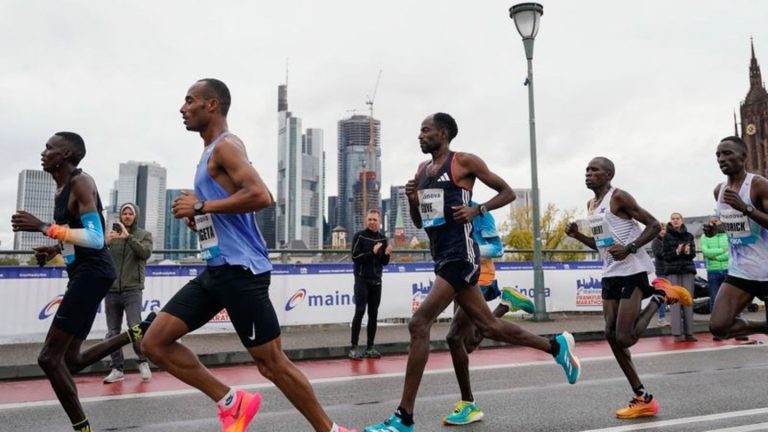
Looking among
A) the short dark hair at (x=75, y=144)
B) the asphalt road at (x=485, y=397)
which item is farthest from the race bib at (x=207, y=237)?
the asphalt road at (x=485, y=397)

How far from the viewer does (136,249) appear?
8.34 metres

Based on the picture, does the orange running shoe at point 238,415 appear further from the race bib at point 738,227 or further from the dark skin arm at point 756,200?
the race bib at point 738,227

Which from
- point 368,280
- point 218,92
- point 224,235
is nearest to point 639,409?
point 224,235

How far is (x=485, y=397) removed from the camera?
256 inches

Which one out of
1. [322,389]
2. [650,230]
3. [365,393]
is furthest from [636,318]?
[322,389]

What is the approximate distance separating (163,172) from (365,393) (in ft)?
656

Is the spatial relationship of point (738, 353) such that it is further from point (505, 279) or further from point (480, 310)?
point (480, 310)

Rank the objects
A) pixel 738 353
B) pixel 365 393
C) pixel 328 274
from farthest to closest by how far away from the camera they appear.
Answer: pixel 328 274
pixel 738 353
pixel 365 393

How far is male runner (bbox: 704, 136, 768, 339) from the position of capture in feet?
18.4

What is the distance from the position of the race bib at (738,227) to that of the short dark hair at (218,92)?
4.30 meters

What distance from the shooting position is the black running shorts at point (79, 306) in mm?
4609

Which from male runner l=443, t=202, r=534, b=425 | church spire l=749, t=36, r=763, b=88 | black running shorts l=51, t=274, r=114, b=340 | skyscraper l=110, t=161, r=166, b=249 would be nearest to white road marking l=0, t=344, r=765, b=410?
male runner l=443, t=202, r=534, b=425

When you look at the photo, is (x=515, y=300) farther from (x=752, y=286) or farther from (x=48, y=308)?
(x=48, y=308)

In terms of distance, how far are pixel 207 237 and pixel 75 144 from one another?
178cm
